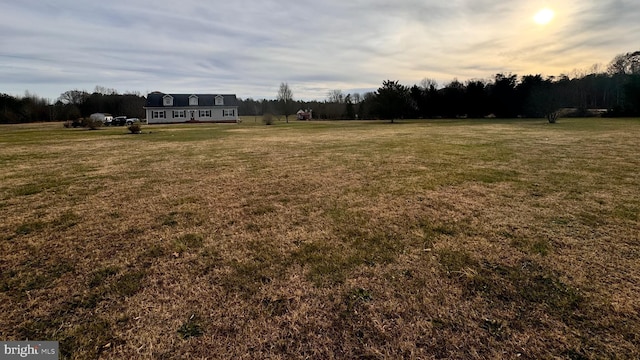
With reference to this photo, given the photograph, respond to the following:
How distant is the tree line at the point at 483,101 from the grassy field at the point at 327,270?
3634cm

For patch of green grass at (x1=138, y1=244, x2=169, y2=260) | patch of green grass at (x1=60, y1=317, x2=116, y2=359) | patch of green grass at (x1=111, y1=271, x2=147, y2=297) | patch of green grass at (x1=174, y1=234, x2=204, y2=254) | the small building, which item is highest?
the small building

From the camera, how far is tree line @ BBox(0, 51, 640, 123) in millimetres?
40531

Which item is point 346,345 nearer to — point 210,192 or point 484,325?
point 484,325

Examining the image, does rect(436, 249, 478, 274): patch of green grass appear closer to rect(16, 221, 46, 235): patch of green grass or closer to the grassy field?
the grassy field

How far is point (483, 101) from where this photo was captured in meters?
47.7

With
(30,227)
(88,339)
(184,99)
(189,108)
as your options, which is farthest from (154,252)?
(184,99)

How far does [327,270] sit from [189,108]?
5868cm

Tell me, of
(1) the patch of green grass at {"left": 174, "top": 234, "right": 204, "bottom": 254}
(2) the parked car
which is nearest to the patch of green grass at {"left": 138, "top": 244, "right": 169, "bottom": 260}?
(1) the patch of green grass at {"left": 174, "top": 234, "right": 204, "bottom": 254}

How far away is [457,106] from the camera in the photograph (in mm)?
49594

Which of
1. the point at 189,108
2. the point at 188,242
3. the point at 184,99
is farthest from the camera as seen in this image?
the point at 184,99

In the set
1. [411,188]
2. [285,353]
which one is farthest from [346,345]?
[411,188]

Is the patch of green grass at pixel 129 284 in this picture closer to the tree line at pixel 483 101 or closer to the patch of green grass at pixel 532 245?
the patch of green grass at pixel 532 245

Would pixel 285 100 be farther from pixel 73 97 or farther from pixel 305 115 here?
pixel 73 97

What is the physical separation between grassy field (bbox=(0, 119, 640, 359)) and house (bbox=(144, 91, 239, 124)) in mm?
51669
